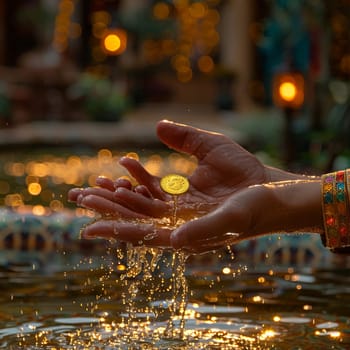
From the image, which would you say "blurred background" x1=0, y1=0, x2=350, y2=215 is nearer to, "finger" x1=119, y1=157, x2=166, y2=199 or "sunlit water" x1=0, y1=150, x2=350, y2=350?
"sunlit water" x1=0, y1=150, x2=350, y2=350

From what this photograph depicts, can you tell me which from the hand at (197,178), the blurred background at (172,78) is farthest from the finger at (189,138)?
the blurred background at (172,78)

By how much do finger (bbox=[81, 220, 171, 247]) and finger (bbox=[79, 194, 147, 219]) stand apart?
3.8 inches

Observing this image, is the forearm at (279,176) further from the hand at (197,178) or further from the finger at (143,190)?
the finger at (143,190)

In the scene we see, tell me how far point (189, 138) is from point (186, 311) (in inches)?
26.7

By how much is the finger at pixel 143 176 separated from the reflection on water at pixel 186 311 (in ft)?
1.36

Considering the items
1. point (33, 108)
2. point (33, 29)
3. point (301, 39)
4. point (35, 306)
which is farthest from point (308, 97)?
point (33, 29)

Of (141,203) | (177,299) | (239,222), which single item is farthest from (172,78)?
(239,222)

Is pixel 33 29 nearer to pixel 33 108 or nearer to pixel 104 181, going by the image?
pixel 33 108

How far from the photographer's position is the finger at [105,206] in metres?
2.85

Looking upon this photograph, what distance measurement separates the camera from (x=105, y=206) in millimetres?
2867

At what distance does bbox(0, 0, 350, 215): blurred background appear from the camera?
11173 millimetres

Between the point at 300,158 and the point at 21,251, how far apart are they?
6.23 metres

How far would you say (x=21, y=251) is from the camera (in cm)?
493

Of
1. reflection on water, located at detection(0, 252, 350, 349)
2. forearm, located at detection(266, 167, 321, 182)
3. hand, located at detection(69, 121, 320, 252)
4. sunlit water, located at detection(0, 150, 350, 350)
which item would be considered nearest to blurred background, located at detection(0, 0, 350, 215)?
sunlit water, located at detection(0, 150, 350, 350)
